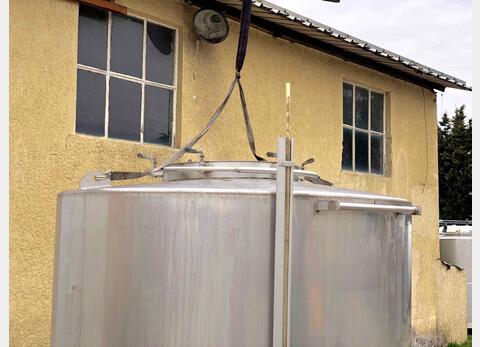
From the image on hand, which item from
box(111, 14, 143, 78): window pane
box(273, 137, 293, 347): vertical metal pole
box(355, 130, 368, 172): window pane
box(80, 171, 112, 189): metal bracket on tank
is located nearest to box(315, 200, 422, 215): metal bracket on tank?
box(273, 137, 293, 347): vertical metal pole

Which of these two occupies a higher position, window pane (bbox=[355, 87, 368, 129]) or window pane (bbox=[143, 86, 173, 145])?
window pane (bbox=[355, 87, 368, 129])

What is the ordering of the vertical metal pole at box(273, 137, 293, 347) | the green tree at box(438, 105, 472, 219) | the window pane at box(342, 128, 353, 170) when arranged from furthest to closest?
the green tree at box(438, 105, 472, 219)
the window pane at box(342, 128, 353, 170)
the vertical metal pole at box(273, 137, 293, 347)

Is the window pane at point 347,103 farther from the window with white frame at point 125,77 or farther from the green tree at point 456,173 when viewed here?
the green tree at point 456,173

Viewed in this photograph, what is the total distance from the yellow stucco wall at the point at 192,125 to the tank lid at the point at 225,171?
4.30ft

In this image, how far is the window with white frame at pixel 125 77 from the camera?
5.62 meters

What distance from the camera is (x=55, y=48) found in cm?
527

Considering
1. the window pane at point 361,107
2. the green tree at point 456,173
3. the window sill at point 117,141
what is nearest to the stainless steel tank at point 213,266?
the window sill at point 117,141

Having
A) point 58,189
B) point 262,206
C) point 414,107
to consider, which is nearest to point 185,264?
point 262,206

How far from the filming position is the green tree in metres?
29.9

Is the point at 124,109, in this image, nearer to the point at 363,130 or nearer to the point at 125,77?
the point at 125,77

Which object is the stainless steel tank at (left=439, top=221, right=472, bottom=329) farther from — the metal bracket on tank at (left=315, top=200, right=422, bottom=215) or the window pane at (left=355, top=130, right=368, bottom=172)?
the metal bracket on tank at (left=315, top=200, right=422, bottom=215)

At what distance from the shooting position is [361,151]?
887cm

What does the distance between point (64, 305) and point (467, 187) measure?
2866cm

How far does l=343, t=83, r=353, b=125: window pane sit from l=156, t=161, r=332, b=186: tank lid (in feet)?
14.5
